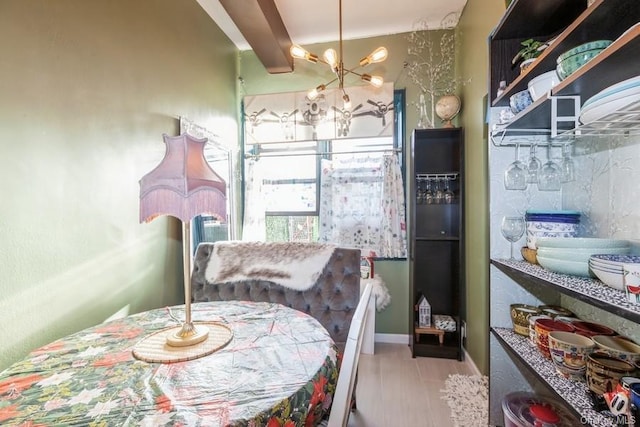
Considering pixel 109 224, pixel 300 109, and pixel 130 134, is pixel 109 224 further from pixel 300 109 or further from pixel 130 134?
pixel 300 109

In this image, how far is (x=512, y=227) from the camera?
138 cm

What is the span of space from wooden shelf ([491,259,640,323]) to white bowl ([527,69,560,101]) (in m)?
0.67

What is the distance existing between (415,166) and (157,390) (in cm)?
238

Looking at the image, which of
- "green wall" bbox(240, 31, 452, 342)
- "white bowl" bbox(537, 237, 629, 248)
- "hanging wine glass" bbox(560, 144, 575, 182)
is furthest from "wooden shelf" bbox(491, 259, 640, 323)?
"green wall" bbox(240, 31, 452, 342)

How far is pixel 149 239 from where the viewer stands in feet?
6.23

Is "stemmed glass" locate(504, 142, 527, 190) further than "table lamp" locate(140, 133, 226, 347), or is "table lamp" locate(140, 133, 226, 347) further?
"stemmed glass" locate(504, 142, 527, 190)

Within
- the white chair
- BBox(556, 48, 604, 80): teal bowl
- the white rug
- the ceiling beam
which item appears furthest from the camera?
the ceiling beam

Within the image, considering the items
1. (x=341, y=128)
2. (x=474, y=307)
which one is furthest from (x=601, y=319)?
(x=341, y=128)

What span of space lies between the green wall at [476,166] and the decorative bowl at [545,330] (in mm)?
694

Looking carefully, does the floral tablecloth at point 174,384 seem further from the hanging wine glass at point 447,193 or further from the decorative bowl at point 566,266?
the hanging wine glass at point 447,193

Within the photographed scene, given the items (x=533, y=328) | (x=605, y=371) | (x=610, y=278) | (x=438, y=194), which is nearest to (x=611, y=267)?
(x=610, y=278)

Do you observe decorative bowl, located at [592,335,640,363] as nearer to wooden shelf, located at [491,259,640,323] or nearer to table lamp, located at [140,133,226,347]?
wooden shelf, located at [491,259,640,323]

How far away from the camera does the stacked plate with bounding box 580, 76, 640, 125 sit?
2.31ft

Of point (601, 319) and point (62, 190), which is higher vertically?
point (62, 190)
